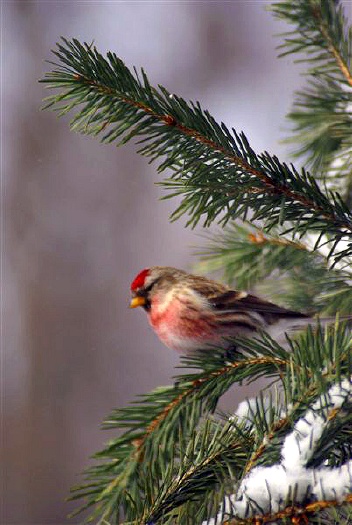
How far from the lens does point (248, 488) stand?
62 cm

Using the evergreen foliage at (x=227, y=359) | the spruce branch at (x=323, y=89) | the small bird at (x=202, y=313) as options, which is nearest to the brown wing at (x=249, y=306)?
the small bird at (x=202, y=313)

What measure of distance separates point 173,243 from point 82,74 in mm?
3747

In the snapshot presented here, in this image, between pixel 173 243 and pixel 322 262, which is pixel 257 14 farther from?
pixel 322 262

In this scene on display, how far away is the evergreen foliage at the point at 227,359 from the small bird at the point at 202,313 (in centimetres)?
14

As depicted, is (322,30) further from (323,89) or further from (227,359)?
(227,359)

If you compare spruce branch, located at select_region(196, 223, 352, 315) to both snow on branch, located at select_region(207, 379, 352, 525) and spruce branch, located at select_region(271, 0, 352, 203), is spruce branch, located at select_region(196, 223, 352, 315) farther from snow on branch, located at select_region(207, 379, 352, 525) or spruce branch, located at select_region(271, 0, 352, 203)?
snow on branch, located at select_region(207, 379, 352, 525)

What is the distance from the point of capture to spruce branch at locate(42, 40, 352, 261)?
31.5 inches

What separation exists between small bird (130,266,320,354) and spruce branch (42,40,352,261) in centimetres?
34

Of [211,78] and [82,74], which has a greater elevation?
[211,78]

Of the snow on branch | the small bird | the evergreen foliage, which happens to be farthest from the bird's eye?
the snow on branch

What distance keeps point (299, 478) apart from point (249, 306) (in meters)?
0.66

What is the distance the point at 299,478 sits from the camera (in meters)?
0.60

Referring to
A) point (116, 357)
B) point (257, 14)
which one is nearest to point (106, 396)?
point (116, 357)

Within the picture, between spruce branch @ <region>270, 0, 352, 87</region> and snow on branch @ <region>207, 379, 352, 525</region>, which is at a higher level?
spruce branch @ <region>270, 0, 352, 87</region>
